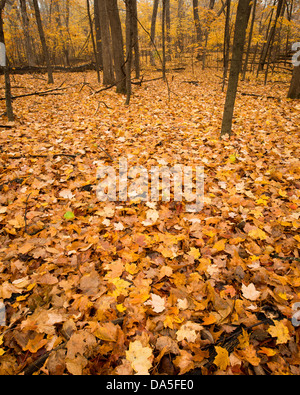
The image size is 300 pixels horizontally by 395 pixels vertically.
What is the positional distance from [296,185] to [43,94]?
8868mm

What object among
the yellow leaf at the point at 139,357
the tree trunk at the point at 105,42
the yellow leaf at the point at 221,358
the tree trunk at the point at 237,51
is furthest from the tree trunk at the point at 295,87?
the yellow leaf at the point at 139,357

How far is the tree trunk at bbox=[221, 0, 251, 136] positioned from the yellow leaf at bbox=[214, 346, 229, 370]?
4.09 m

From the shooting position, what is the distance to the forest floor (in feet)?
4.62

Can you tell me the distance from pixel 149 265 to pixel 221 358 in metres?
0.89

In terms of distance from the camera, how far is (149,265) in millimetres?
2012

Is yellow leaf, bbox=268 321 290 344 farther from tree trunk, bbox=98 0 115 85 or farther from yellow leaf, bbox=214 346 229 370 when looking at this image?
tree trunk, bbox=98 0 115 85

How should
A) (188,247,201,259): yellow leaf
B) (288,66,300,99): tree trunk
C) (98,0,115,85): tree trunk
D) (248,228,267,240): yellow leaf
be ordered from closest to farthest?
(188,247,201,259): yellow leaf → (248,228,267,240): yellow leaf → (288,66,300,99): tree trunk → (98,0,115,85): tree trunk

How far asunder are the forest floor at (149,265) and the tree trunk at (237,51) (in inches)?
23.8

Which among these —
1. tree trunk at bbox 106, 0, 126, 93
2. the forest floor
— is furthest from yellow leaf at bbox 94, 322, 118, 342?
tree trunk at bbox 106, 0, 126, 93

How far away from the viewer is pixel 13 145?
4141mm
